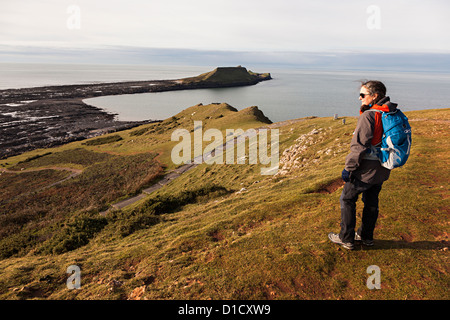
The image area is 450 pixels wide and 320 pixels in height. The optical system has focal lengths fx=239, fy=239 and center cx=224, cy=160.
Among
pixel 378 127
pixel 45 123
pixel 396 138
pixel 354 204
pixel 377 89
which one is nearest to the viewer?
pixel 396 138

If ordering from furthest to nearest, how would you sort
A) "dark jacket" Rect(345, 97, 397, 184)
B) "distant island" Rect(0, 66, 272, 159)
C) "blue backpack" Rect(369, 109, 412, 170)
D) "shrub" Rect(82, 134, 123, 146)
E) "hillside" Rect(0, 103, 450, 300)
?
"distant island" Rect(0, 66, 272, 159) → "shrub" Rect(82, 134, 123, 146) → "hillside" Rect(0, 103, 450, 300) → "dark jacket" Rect(345, 97, 397, 184) → "blue backpack" Rect(369, 109, 412, 170)

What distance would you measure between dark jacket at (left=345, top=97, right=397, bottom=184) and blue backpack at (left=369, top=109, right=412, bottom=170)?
0.13 meters

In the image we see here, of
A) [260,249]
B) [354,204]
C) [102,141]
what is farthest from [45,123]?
[354,204]

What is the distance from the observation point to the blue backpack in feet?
17.0

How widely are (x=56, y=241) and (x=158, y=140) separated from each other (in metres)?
50.9

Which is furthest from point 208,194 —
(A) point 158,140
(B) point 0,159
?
(B) point 0,159

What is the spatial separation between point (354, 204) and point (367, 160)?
48.7 inches

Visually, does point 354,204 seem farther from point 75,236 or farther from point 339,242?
point 75,236

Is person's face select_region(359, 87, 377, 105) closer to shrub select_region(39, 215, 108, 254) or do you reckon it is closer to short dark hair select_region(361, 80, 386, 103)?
short dark hair select_region(361, 80, 386, 103)

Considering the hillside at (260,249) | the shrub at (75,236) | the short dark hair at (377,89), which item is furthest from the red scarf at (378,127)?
the shrub at (75,236)

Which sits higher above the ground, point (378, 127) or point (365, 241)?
point (378, 127)

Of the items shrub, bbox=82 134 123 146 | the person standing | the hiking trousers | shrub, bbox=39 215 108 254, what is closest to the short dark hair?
the person standing

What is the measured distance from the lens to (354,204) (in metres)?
6.15
